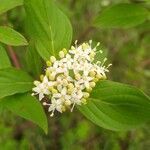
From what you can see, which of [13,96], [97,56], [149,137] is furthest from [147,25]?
[13,96]

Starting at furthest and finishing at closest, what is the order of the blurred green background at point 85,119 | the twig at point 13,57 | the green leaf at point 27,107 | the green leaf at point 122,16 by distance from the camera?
the blurred green background at point 85,119
the twig at point 13,57
the green leaf at point 122,16
the green leaf at point 27,107

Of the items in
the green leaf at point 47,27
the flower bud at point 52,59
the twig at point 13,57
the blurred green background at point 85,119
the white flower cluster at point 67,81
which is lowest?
the blurred green background at point 85,119

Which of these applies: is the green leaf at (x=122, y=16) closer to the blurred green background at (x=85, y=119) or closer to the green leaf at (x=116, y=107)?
the blurred green background at (x=85, y=119)

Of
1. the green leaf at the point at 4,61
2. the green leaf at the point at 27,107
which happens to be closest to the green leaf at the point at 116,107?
the green leaf at the point at 27,107

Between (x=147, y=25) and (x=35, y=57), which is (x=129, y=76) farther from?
(x=35, y=57)

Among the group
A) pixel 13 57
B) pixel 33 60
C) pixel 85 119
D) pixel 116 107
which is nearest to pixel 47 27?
pixel 33 60

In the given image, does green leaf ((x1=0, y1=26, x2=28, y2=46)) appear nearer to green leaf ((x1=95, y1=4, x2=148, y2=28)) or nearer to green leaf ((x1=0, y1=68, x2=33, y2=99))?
green leaf ((x1=0, y1=68, x2=33, y2=99))
